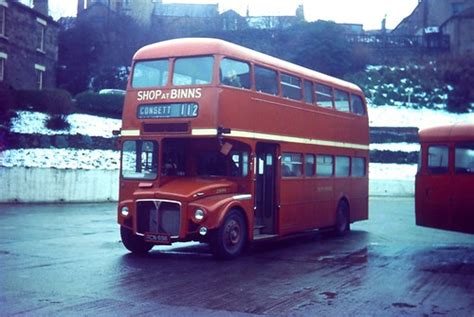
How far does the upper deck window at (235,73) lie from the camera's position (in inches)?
491

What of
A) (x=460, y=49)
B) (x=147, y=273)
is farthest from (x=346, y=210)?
(x=460, y=49)

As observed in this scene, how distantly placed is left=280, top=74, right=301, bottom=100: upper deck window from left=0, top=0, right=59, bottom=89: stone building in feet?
80.0

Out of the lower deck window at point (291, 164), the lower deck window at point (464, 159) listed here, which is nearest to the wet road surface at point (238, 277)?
the lower deck window at point (291, 164)

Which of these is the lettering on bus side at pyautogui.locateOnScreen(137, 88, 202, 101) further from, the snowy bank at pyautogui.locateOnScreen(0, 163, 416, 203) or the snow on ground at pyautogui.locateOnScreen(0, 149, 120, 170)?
the snow on ground at pyautogui.locateOnScreen(0, 149, 120, 170)

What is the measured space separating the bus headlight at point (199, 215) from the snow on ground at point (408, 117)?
36767mm

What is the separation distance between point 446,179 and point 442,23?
55.8 metres

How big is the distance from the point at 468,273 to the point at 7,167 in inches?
757

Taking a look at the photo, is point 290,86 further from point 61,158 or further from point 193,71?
point 61,158

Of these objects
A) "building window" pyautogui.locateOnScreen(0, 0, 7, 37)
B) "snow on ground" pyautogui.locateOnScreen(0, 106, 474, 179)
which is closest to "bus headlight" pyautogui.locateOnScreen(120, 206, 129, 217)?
"snow on ground" pyautogui.locateOnScreen(0, 106, 474, 179)

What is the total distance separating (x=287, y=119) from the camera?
14.5m

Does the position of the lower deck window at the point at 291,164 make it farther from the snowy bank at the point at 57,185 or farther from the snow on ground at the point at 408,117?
the snow on ground at the point at 408,117

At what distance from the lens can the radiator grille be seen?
11.9 metres

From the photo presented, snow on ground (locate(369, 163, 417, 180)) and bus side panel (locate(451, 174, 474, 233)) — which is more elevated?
snow on ground (locate(369, 163, 417, 180))

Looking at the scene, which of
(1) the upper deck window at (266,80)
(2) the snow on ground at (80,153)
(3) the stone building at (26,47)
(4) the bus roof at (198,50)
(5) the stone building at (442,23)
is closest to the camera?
(4) the bus roof at (198,50)
